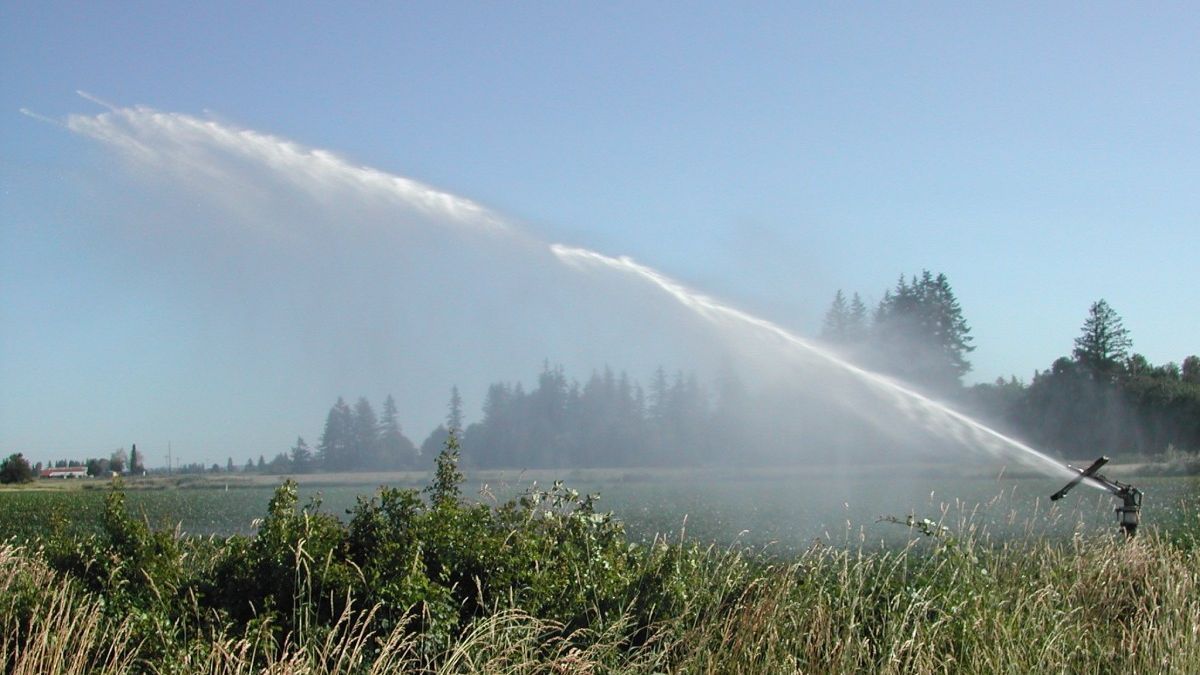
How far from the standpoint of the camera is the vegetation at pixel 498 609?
24.2ft

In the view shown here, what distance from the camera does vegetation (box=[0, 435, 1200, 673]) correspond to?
7375 mm

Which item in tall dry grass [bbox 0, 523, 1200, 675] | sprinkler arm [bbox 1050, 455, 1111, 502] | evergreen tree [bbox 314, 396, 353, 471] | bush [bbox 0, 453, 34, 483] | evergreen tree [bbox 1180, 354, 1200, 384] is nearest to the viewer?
tall dry grass [bbox 0, 523, 1200, 675]

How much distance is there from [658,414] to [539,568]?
2477 centimetres

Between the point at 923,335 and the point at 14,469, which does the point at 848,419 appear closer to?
the point at 923,335

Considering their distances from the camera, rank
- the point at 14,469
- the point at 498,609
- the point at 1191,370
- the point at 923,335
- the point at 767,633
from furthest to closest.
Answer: the point at 1191,370, the point at 923,335, the point at 14,469, the point at 767,633, the point at 498,609

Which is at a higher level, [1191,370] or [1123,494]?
[1191,370]

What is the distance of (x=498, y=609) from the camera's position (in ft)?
26.2

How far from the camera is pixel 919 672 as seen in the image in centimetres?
763

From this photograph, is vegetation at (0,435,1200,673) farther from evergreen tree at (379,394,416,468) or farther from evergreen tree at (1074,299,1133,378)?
evergreen tree at (1074,299,1133,378)

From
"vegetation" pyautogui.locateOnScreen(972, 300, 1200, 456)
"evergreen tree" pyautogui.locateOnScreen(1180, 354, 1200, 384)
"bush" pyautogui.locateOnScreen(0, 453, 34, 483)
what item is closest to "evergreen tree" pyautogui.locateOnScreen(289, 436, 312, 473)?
"bush" pyautogui.locateOnScreen(0, 453, 34, 483)

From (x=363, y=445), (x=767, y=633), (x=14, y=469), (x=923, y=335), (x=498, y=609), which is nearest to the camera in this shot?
(x=498, y=609)

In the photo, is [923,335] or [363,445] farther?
[923,335]

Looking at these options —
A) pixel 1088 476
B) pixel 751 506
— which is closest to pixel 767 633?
pixel 1088 476

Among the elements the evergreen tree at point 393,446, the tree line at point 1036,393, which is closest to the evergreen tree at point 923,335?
the tree line at point 1036,393
